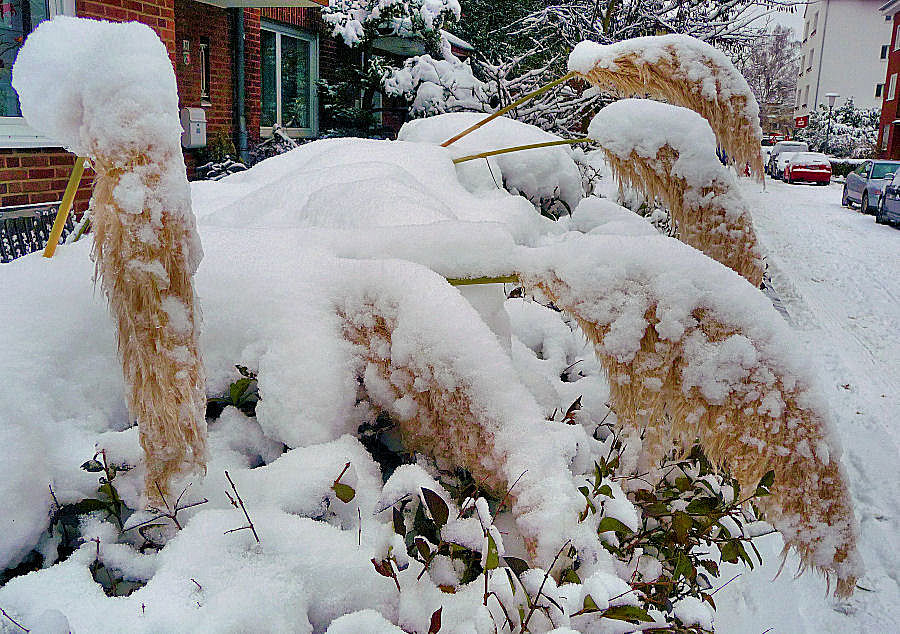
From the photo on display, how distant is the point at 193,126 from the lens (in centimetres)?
843

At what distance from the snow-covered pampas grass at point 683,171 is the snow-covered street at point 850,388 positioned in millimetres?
1073

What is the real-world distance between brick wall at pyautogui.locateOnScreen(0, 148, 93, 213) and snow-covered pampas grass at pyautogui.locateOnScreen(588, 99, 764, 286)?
461cm

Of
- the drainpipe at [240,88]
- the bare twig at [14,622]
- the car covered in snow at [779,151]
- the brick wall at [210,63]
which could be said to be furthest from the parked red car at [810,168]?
the bare twig at [14,622]

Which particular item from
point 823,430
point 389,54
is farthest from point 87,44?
point 389,54

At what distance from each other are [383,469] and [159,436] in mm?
499

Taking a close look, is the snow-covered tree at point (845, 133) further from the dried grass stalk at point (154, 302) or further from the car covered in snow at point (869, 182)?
the dried grass stalk at point (154, 302)

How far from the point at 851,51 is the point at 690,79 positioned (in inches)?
2118

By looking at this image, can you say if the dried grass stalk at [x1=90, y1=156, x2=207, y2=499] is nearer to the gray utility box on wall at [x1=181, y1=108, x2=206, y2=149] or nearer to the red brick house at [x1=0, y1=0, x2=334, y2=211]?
the red brick house at [x1=0, y1=0, x2=334, y2=211]

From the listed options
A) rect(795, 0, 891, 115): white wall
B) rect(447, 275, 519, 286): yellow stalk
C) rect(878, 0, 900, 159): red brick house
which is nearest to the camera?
rect(447, 275, 519, 286): yellow stalk

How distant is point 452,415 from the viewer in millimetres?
1132

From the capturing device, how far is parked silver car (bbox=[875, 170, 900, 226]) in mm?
14102

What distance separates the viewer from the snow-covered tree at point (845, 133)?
35.7 m

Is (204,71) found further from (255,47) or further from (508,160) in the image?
(508,160)

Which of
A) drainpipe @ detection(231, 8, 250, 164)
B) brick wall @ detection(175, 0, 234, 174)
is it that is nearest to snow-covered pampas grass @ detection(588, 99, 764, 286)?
brick wall @ detection(175, 0, 234, 174)
